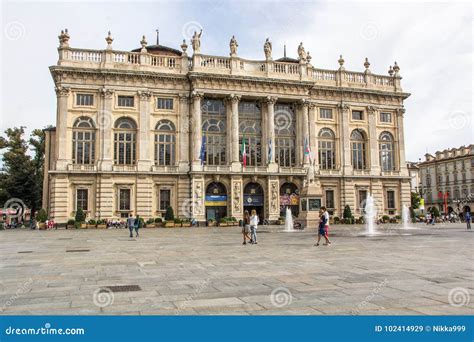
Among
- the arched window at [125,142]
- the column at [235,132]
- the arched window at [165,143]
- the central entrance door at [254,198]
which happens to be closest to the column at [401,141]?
the central entrance door at [254,198]

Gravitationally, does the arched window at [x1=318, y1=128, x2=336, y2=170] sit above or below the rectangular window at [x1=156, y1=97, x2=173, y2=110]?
below

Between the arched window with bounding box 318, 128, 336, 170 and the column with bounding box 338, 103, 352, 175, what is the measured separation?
101 cm

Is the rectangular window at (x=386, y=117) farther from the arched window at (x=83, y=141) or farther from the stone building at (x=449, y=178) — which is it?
the arched window at (x=83, y=141)

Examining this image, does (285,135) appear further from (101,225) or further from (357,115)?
(101,225)

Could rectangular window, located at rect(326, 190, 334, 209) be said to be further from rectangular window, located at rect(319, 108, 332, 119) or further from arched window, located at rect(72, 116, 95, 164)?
arched window, located at rect(72, 116, 95, 164)

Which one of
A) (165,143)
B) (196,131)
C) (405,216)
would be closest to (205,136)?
(196,131)

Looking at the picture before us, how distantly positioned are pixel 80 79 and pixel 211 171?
1689cm

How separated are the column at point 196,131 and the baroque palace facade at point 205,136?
12 centimetres

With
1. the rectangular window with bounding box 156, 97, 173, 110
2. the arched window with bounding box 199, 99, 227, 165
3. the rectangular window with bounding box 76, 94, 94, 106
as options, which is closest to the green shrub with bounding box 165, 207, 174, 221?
the arched window with bounding box 199, 99, 227, 165

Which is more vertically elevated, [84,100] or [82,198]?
[84,100]

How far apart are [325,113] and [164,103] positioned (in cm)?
2006

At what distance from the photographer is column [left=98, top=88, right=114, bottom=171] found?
4428 centimetres

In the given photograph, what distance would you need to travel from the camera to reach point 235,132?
4750cm
